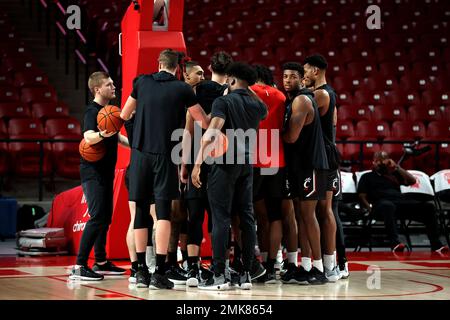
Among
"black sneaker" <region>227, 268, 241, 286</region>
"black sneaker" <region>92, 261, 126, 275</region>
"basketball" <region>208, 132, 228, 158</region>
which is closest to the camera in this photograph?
"basketball" <region>208, 132, 228, 158</region>

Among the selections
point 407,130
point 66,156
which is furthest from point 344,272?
point 407,130

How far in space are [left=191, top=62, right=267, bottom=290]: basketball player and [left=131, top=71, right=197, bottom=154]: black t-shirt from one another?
0.25 meters

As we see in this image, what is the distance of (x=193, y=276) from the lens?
6.97 meters

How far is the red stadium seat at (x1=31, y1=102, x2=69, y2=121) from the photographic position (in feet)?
46.4

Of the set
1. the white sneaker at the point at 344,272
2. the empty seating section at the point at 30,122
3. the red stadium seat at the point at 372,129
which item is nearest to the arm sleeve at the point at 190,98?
the white sneaker at the point at 344,272

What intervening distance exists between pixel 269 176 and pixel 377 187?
4.14m

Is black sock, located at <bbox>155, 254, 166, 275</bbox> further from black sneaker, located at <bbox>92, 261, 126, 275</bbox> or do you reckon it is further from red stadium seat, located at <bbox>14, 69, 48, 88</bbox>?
red stadium seat, located at <bbox>14, 69, 48, 88</bbox>

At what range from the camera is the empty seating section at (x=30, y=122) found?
13.0m

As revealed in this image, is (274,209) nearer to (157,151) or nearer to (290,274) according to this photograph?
(290,274)

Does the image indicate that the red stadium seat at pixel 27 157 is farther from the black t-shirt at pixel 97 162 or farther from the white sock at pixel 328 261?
the white sock at pixel 328 261

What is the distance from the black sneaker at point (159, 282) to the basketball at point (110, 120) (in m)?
1.21

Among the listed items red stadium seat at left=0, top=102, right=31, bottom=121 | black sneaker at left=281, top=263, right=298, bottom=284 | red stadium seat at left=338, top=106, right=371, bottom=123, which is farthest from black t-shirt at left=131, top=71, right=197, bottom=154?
red stadium seat at left=338, top=106, right=371, bottom=123

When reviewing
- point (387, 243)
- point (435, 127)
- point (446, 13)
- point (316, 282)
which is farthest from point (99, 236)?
point (446, 13)
